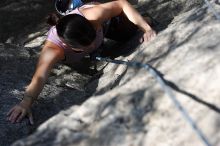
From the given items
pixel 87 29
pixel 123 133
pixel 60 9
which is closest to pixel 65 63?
pixel 60 9

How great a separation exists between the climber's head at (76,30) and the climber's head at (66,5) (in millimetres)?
593

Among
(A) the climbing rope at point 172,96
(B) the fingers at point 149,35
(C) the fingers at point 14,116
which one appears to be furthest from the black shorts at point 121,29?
(C) the fingers at point 14,116

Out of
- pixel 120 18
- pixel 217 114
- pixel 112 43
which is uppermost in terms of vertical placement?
pixel 217 114

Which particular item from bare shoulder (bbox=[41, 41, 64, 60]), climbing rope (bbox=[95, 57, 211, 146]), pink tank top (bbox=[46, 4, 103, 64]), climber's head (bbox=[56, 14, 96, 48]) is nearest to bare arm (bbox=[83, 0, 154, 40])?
pink tank top (bbox=[46, 4, 103, 64])

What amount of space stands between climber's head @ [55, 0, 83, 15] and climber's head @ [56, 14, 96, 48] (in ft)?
1.95

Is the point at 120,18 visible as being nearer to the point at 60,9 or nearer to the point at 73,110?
the point at 60,9

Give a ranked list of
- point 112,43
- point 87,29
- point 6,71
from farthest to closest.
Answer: point 112,43
point 6,71
point 87,29

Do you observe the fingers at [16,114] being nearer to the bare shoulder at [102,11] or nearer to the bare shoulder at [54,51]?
the bare shoulder at [54,51]

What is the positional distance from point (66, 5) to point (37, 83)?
101 centimetres

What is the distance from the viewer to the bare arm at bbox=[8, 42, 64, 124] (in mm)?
3549

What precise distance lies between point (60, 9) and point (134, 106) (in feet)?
6.60

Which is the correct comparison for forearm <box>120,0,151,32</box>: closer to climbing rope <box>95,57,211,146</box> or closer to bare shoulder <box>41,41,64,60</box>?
bare shoulder <box>41,41,64,60</box>

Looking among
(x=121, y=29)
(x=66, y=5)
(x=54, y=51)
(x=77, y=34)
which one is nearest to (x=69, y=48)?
(x=54, y=51)

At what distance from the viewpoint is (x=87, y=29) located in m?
3.75
